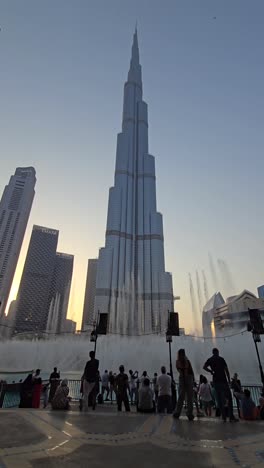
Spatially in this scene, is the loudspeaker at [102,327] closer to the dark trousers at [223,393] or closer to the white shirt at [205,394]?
the white shirt at [205,394]

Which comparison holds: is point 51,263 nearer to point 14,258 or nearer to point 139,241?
point 14,258

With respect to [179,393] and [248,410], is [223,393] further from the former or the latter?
[248,410]

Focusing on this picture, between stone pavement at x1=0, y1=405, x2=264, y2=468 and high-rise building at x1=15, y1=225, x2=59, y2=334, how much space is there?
16789 centimetres

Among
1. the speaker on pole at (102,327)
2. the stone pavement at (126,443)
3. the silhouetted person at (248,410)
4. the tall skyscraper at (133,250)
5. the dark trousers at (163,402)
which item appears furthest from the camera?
the tall skyscraper at (133,250)

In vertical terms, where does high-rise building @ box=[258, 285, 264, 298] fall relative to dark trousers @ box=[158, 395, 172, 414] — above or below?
above

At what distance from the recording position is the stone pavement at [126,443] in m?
3.56

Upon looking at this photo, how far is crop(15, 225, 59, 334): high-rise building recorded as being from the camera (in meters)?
166

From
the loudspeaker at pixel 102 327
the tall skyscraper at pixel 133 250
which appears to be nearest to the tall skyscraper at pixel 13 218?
the tall skyscraper at pixel 133 250

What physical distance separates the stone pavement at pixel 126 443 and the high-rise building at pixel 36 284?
16789cm

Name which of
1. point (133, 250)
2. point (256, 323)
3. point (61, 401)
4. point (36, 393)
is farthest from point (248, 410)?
point (133, 250)

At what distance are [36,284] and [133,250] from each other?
87.6m

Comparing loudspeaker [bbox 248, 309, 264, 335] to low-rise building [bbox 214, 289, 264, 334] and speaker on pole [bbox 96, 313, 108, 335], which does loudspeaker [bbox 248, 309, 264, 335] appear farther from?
low-rise building [bbox 214, 289, 264, 334]


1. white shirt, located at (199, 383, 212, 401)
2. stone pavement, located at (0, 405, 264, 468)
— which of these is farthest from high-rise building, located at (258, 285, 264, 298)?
stone pavement, located at (0, 405, 264, 468)

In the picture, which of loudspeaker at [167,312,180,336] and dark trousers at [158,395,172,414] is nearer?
dark trousers at [158,395,172,414]
